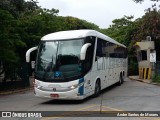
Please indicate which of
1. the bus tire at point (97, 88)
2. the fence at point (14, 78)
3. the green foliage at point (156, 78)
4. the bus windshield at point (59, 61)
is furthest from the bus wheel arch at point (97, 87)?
the green foliage at point (156, 78)

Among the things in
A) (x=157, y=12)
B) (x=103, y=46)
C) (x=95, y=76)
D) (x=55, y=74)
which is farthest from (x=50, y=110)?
(x=157, y=12)

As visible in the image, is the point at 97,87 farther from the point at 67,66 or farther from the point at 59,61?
the point at 59,61

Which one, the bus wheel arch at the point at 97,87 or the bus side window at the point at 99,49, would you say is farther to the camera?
the bus side window at the point at 99,49

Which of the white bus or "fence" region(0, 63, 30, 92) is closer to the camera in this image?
the white bus

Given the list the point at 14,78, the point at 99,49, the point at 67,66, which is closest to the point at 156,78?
the point at 14,78

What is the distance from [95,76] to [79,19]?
51.7 meters

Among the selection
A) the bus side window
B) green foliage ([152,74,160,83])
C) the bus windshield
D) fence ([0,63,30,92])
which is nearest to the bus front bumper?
the bus windshield

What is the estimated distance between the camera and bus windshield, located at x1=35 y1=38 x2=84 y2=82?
16188 millimetres

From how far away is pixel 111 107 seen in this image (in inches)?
584

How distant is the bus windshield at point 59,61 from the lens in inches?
637

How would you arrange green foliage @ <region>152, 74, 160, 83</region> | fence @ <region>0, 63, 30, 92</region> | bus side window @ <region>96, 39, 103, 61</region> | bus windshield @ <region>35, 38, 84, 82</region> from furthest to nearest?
green foliage @ <region>152, 74, 160, 83</region> < fence @ <region>0, 63, 30, 92</region> < bus side window @ <region>96, 39, 103, 61</region> < bus windshield @ <region>35, 38, 84, 82</region>

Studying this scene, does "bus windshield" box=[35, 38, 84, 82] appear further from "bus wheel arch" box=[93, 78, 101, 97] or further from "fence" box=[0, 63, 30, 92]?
"fence" box=[0, 63, 30, 92]

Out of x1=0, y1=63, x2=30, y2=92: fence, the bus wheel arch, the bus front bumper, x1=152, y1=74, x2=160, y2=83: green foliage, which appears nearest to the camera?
the bus front bumper

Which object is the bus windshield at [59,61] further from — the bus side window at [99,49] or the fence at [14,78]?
the fence at [14,78]
